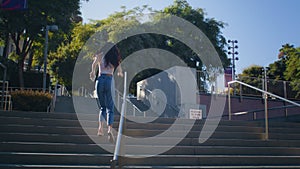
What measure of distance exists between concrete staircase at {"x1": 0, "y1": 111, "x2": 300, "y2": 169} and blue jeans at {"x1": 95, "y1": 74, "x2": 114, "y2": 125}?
484 millimetres

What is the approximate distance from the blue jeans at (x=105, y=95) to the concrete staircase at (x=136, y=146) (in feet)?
1.59

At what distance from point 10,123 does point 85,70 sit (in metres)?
14.4

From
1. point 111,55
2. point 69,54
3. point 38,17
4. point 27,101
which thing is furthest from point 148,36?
point 111,55

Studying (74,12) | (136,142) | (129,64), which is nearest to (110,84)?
(136,142)

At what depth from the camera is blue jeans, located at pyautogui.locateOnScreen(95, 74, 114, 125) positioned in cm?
602

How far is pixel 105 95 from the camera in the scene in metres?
6.04

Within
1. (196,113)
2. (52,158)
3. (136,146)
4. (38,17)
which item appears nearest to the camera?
(52,158)

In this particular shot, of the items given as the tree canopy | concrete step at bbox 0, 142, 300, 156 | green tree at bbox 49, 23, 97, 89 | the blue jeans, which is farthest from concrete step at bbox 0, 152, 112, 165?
green tree at bbox 49, 23, 97, 89

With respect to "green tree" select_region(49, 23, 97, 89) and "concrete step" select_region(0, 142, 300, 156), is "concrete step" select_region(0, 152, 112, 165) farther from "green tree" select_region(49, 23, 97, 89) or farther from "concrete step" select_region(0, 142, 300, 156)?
"green tree" select_region(49, 23, 97, 89)

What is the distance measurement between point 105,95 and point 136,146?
3.32 feet

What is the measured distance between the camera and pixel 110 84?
240 inches

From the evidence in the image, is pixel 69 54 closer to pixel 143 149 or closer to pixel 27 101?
pixel 27 101

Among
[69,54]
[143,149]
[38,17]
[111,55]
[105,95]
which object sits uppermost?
[38,17]

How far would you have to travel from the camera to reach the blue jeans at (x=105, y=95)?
6023mm
